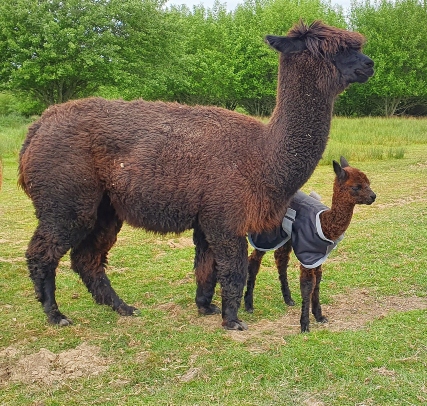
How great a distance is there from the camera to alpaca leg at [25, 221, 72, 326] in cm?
529

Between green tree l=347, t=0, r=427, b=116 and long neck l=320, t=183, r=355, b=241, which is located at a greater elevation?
green tree l=347, t=0, r=427, b=116

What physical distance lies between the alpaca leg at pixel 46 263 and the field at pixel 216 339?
0.18m

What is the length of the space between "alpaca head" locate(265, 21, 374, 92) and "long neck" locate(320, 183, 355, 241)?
1.10 meters

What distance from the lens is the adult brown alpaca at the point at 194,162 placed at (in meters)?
4.97

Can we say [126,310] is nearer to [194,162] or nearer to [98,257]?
[98,257]

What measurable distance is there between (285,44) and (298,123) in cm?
73

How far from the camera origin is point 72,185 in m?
5.18

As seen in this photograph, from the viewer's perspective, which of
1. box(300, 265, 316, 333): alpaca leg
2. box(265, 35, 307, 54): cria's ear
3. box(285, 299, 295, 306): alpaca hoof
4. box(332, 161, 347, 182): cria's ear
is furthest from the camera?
box(285, 299, 295, 306): alpaca hoof

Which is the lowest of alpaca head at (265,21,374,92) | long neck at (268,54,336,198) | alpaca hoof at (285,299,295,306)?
alpaca hoof at (285,299,295,306)

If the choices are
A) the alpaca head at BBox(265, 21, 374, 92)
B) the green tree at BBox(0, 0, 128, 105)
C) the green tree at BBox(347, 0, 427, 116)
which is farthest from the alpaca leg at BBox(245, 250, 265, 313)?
the green tree at BBox(347, 0, 427, 116)

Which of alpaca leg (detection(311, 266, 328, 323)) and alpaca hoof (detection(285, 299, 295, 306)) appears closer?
alpaca leg (detection(311, 266, 328, 323))

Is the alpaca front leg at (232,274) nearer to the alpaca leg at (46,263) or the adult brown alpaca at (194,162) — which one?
the adult brown alpaca at (194,162)

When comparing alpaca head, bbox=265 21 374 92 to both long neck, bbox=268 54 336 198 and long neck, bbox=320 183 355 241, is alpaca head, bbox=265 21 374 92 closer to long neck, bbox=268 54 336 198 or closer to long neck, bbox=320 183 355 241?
long neck, bbox=268 54 336 198

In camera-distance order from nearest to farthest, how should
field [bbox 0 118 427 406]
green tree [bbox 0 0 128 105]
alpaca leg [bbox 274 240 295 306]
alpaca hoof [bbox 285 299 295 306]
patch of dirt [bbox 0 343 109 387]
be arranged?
field [bbox 0 118 427 406] → patch of dirt [bbox 0 343 109 387] → alpaca leg [bbox 274 240 295 306] → alpaca hoof [bbox 285 299 295 306] → green tree [bbox 0 0 128 105]
